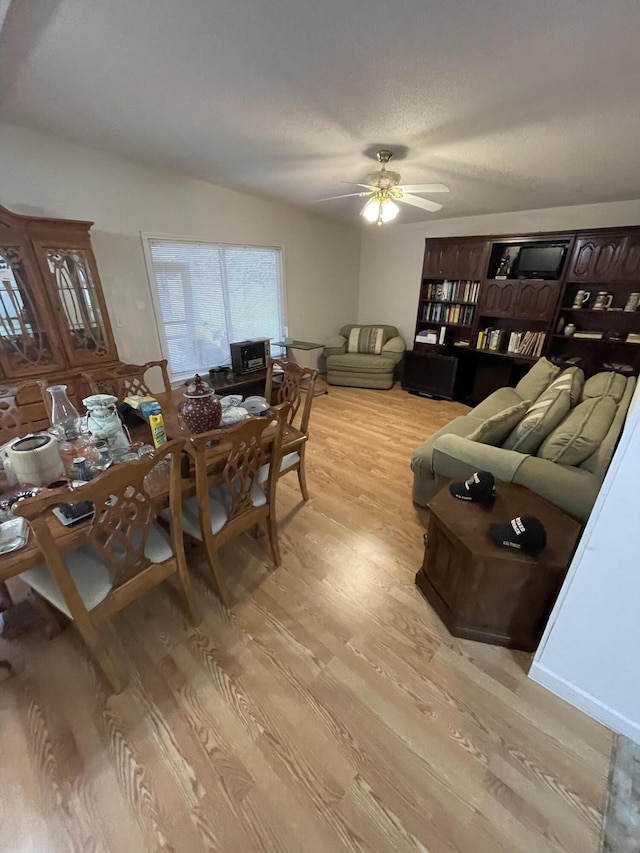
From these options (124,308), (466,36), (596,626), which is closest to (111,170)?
(124,308)

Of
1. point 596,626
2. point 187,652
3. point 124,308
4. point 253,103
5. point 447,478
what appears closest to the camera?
point 596,626

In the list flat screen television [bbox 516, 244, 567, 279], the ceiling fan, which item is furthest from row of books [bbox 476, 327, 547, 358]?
the ceiling fan

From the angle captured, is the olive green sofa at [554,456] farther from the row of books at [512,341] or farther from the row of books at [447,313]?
the row of books at [447,313]

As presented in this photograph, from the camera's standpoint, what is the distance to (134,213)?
304 centimetres

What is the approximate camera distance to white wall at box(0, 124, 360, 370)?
2.49 metres

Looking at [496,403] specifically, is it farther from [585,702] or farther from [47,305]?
[47,305]

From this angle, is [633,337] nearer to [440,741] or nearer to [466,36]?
[466,36]

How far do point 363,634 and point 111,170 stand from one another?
391 cm

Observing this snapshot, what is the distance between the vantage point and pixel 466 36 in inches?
50.3

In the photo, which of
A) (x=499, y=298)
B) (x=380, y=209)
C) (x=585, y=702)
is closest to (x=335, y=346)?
(x=499, y=298)

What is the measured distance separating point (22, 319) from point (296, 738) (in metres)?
3.03

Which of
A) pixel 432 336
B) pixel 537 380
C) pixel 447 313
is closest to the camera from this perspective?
pixel 537 380

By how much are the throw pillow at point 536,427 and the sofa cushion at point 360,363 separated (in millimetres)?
2890

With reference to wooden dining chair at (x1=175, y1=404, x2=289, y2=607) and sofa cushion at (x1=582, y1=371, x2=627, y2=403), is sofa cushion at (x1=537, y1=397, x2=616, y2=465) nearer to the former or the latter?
sofa cushion at (x1=582, y1=371, x2=627, y2=403)
